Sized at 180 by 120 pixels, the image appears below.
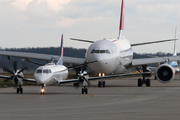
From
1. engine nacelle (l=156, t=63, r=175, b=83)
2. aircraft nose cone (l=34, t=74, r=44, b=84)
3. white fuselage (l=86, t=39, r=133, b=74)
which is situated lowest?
aircraft nose cone (l=34, t=74, r=44, b=84)

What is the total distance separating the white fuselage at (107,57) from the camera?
110ft

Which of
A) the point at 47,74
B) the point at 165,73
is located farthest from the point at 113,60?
the point at 47,74

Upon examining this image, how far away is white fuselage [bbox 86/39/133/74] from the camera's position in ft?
110

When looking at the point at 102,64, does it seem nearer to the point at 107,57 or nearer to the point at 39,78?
the point at 107,57

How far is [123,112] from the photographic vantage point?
1498 cm

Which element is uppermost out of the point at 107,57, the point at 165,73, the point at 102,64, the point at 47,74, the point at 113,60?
the point at 107,57

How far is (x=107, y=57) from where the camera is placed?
111ft

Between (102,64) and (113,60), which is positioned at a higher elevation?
(113,60)

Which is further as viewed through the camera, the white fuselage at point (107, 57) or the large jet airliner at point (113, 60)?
the large jet airliner at point (113, 60)

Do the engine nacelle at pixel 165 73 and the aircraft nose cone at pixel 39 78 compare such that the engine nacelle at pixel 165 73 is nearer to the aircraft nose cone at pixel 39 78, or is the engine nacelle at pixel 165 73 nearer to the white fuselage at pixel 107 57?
the white fuselage at pixel 107 57

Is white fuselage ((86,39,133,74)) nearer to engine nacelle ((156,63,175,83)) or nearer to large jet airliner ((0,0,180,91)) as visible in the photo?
large jet airliner ((0,0,180,91))

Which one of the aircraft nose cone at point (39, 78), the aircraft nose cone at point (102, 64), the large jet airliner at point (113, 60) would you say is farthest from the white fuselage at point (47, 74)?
the large jet airliner at point (113, 60)

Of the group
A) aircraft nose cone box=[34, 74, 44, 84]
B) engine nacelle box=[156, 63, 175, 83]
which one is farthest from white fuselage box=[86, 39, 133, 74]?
aircraft nose cone box=[34, 74, 44, 84]

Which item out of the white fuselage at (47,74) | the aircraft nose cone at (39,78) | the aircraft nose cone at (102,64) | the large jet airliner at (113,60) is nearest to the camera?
the aircraft nose cone at (39,78)
